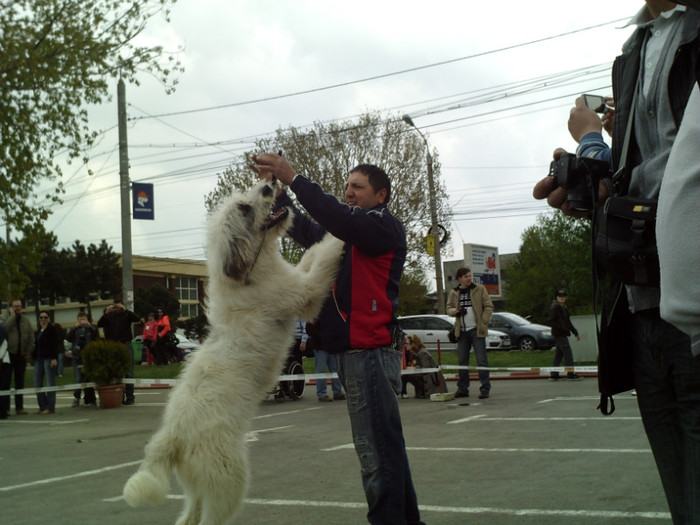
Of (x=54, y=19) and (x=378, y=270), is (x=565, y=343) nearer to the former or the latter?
(x=378, y=270)

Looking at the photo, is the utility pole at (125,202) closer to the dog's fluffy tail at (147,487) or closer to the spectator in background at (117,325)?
the spectator in background at (117,325)

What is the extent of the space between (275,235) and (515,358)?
1879cm

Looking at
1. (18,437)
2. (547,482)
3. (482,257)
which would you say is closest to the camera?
(547,482)

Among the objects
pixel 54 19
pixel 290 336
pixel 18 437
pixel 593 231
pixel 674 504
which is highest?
pixel 54 19

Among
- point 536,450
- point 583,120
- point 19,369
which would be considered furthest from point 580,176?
point 19,369

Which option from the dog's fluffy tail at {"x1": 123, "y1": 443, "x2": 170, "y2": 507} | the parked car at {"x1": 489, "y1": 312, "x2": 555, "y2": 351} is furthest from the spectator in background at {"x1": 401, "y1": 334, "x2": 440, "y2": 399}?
the parked car at {"x1": 489, "y1": 312, "x2": 555, "y2": 351}

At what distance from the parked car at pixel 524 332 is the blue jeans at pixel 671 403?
2547cm

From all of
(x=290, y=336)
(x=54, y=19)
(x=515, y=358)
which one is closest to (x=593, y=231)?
(x=290, y=336)

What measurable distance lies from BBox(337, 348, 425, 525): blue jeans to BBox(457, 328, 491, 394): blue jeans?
8.91 meters

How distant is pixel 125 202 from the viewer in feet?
63.2

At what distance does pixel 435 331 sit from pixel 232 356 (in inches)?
898

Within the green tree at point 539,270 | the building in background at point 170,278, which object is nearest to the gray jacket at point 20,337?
the green tree at point 539,270

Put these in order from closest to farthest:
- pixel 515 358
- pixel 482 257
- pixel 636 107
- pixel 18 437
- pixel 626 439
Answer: pixel 636 107 < pixel 626 439 < pixel 18 437 < pixel 515 358 < pixel 482 257

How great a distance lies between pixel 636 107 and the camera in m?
2.31
